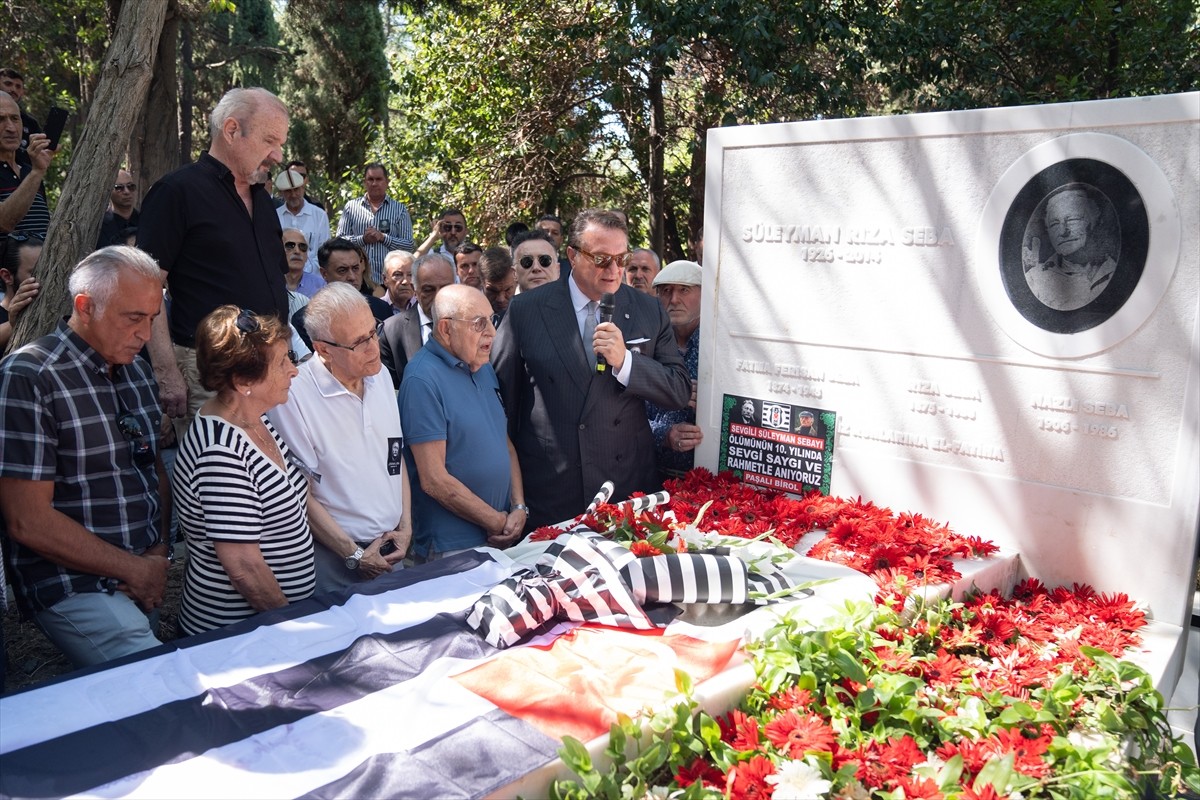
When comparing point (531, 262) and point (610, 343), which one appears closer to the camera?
point (610, 343)

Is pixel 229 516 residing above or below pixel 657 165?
below

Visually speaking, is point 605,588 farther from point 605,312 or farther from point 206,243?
point 206,243

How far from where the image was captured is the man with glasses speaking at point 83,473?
8.59 ft

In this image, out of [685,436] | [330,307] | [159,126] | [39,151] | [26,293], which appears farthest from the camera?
[159,126]

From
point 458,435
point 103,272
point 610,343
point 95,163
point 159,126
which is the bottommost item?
point 458,435

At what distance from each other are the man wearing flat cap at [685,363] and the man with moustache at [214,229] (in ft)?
5.89

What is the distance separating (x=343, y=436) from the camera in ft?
10.7

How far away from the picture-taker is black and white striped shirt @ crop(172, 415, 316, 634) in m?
2.71

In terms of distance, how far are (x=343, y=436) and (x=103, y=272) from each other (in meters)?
0.95

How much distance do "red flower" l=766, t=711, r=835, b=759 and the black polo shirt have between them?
2756mm

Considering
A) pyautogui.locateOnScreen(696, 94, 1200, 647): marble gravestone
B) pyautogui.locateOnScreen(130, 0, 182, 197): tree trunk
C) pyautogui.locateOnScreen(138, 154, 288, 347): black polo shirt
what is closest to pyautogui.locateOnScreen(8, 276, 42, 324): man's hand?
pyautogui.locateOnScreen(138, 154, 288, 347): black polo shirt

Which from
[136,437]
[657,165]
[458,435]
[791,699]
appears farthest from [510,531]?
[657,165]

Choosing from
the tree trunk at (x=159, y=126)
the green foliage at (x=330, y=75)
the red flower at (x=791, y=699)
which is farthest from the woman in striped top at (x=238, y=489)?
the green foliage at (x=330, y=75)

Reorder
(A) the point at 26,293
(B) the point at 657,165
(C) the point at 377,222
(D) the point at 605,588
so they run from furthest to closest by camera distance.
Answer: (B) the point at 657,165 < (C) the point at 377,222 < (A) the point at 26,293 < (D) the point at 605,588
